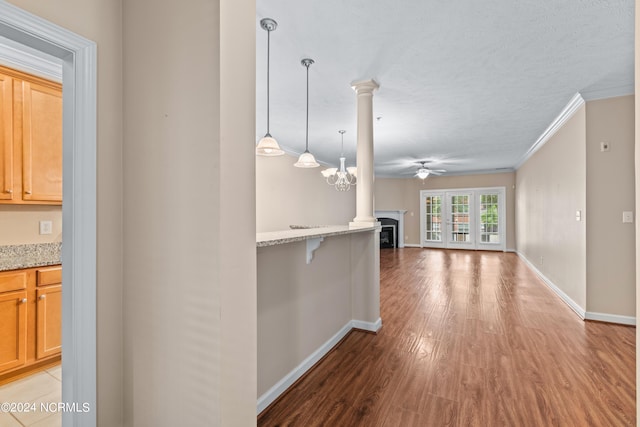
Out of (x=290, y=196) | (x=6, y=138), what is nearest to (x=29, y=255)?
(x=6, y=138)

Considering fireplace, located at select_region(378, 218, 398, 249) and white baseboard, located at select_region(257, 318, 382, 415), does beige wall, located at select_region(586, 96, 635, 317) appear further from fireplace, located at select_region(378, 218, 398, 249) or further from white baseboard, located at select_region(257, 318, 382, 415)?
fireplace, located at select_region(378, 218, 398, 249)

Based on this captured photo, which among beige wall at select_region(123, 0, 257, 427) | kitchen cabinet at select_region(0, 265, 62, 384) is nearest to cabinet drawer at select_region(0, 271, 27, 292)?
kitchen cabinet at select_region(0, 265, 62, 384)

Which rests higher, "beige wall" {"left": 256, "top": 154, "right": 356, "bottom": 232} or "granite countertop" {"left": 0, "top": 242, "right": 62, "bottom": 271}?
"beige wall" {"left": 256, "top": 154, "right": 356, "bottom": 232}

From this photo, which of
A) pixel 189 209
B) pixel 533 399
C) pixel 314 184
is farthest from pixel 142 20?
pixel 314 184

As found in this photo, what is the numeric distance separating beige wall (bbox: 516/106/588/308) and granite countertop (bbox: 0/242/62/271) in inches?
208

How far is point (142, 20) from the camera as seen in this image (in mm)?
1214

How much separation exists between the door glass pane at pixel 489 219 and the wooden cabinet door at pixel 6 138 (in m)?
10.3

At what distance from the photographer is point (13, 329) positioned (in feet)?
7.20

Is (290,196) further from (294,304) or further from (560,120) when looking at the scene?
(560,120)

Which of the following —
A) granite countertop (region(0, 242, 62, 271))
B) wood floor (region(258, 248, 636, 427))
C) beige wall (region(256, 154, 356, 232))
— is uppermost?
beige wall (region(256, 154, 356, 232))

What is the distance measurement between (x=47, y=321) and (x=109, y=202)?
193 cm

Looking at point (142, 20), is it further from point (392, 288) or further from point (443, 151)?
point (443, 151)

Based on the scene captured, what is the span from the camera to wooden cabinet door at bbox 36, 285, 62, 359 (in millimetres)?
2320

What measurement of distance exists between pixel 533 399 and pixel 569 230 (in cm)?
297
